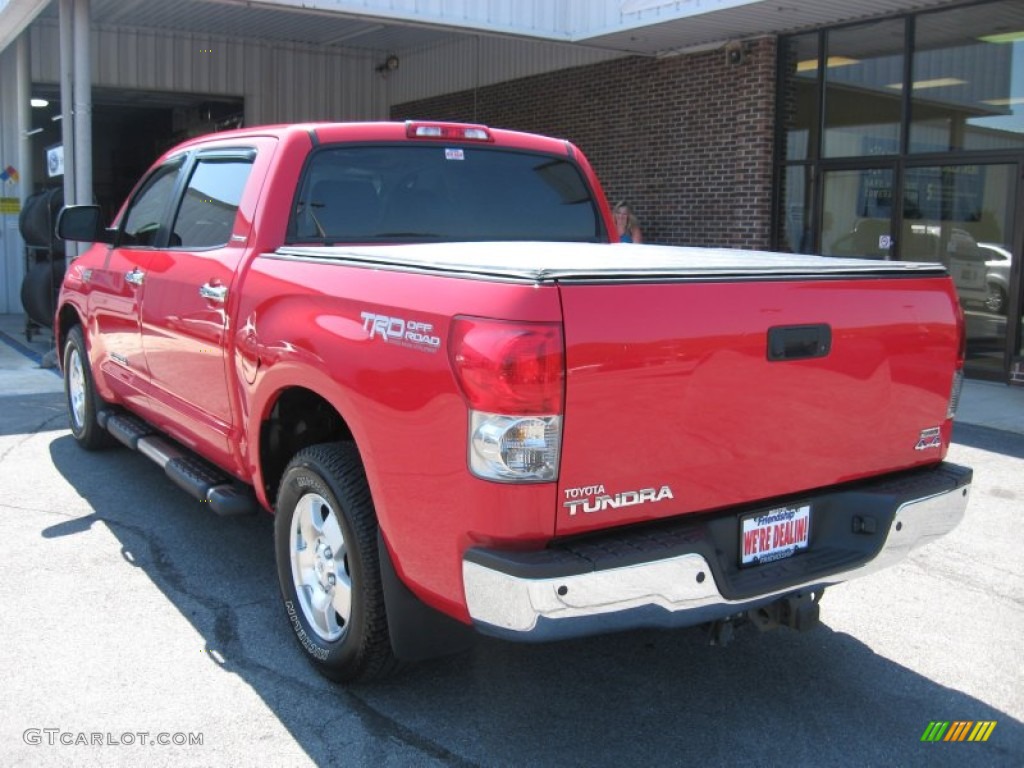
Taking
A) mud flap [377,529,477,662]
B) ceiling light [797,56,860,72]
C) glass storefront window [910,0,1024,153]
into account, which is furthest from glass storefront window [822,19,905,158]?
mud flap [377,529,477,662]

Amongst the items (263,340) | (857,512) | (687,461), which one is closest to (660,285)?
(687,461)

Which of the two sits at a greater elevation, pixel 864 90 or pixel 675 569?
pixel 864 90

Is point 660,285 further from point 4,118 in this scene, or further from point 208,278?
point 4,118

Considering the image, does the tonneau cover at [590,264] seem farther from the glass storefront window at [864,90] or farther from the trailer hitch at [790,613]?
the glass storefront window at [864,90]

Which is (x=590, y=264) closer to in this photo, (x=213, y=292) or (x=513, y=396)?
(x=513, y=396)

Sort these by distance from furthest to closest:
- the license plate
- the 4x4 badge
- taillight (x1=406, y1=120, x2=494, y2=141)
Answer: taillight (x1=406, y1=120, x2=494, y2=141), the 4x4 badge, the license plate

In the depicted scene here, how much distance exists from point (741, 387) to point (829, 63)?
9.92m

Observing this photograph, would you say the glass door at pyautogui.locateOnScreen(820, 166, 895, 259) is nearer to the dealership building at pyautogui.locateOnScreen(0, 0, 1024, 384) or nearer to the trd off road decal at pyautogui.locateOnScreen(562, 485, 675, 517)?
the dealership building at pyautogui.locateOnScreen(0, 0, 1024, 384)

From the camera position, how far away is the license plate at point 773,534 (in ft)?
9.87

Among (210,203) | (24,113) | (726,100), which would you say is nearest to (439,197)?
(210,203)

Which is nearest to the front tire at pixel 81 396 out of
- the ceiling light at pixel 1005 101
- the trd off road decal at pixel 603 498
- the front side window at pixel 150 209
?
the front side window at pixel 150 209

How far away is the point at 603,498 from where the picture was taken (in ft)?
8.96

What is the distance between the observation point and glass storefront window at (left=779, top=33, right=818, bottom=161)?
11773 millimetres

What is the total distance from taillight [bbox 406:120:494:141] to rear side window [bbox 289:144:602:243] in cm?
5
